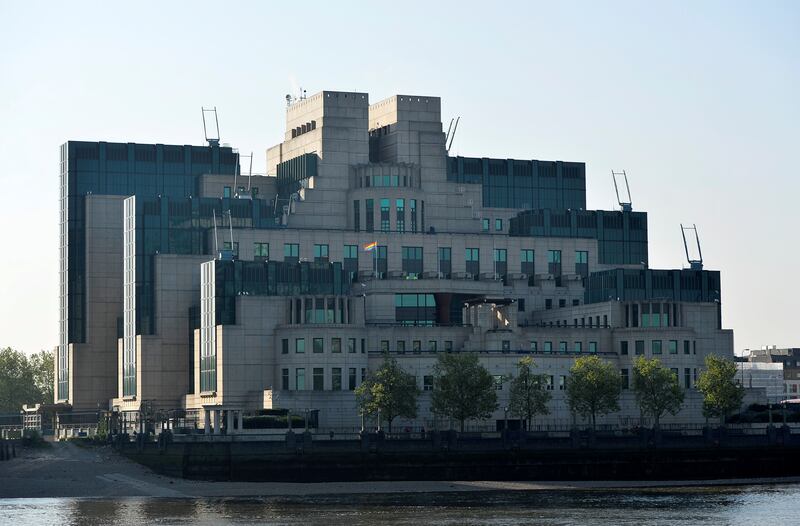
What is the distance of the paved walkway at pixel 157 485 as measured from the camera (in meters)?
173

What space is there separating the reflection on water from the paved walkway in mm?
4399

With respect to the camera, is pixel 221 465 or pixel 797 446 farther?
pixel 797 446

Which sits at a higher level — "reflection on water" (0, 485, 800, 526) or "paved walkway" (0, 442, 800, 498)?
"paved walkway" (0, 442, 800, 498)

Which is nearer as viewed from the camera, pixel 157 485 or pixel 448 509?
pixel 448 509

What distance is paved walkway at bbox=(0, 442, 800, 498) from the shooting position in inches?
6796

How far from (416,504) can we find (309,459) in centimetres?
2203

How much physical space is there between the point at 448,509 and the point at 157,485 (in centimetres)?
3517

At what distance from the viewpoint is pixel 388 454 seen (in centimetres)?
18400

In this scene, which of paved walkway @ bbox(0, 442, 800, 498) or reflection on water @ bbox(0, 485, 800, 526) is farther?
paved walkway @ bbox(0, 442, 800, 498)

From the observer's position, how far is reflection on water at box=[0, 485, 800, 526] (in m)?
147

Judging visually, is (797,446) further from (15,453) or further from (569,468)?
(15,453)

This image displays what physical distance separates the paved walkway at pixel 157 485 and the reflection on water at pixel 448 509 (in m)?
4.40

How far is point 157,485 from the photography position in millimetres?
177375

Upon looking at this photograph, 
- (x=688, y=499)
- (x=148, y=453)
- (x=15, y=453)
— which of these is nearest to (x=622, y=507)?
(x=688, y=499)
